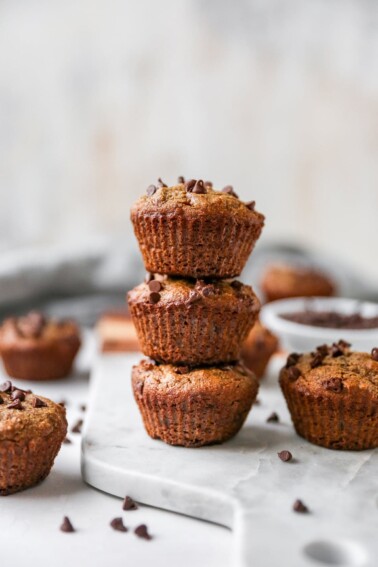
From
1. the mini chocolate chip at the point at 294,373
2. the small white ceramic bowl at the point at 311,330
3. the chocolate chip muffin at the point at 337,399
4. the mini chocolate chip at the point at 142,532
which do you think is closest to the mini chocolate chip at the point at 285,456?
the chocolate chip muffin at the point at 337,399

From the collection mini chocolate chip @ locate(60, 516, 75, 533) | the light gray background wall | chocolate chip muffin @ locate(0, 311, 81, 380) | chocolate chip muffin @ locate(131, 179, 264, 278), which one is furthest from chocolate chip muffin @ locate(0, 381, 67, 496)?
the light gray background wall

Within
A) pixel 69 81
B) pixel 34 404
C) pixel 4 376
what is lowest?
pixel 4 376

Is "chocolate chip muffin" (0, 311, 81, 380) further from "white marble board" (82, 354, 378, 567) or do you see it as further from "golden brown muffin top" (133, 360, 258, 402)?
"golden brown muffin top" (133, 360, 258, 402)

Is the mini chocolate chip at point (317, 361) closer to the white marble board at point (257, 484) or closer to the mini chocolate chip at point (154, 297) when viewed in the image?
the white marble board at point (257, 484)

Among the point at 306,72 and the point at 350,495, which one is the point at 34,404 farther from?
the point at 306,72

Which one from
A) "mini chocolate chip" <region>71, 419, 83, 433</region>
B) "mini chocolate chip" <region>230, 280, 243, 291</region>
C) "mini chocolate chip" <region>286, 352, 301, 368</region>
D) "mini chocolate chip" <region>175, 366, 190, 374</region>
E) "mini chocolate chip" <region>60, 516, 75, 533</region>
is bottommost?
"mini chocolate chip" <region>71, 419, 83, 433</region>

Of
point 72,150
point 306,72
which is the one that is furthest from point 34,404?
point 306,72

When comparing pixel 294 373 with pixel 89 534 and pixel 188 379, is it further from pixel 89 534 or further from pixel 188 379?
pixel 89 534
